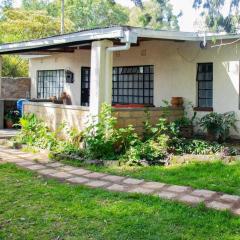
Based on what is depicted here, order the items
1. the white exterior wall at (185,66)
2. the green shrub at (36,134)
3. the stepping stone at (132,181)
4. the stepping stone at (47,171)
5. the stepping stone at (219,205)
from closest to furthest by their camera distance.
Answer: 1. the stepping stone at (219,205)
2. the stepping stone at (132,181)
3. the stepping stone at (47,171)
4. the green shrub at (36,134)
5. the white exterior wall at (185,66)

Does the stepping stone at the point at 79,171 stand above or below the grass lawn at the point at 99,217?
above

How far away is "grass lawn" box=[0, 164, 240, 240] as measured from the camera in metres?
4.63

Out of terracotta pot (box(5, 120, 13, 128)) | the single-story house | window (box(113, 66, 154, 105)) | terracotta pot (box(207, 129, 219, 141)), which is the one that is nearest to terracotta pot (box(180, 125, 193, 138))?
the single-story house

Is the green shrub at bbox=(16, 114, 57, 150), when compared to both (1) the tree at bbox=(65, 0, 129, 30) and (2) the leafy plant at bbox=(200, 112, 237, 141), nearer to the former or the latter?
(2) the leafy plant at bbox=(200, 112, 237, 141)

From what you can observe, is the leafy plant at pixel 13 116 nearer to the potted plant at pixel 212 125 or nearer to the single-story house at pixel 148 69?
the single-story house at pixel 148 69

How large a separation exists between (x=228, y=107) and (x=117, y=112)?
321 centimetres

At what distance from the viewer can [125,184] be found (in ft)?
22.7

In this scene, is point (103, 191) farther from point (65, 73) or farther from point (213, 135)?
point (65, 73)

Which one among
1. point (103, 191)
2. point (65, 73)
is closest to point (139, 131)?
point (103, 191)

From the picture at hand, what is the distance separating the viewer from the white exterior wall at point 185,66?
429 inches

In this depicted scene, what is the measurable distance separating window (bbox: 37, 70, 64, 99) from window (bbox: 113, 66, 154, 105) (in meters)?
3.67

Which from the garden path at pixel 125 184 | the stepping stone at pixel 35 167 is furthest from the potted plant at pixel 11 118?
the stepping stone at pixel 35 167

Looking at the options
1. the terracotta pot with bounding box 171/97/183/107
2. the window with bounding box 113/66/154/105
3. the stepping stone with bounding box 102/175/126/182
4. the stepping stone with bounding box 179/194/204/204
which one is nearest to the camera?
the stepping stone with bounding box 179/194/204/204

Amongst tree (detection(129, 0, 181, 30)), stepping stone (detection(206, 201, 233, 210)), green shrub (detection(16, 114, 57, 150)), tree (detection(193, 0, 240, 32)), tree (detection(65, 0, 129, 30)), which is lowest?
stepping stone (detection(206, 201, 233, 210))
